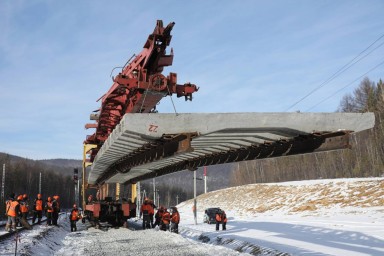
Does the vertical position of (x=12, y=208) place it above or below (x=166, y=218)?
above

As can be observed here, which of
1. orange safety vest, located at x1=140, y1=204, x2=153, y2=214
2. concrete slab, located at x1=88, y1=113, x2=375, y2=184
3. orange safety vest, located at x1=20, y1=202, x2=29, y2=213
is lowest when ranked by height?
orange safety vest, located at x1=140, y1=204, x2=153, y2=214

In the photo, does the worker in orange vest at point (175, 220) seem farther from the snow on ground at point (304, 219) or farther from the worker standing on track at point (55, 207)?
the worker standing on track at point (55, 207)

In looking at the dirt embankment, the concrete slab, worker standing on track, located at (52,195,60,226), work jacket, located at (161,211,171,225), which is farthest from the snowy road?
the dirt embankment

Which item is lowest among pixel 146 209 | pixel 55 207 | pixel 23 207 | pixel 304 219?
pixel 304 219

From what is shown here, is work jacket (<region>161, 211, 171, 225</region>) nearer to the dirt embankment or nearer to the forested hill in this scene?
the dirt embankment

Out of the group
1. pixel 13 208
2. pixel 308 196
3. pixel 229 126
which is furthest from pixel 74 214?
pixel 308 196

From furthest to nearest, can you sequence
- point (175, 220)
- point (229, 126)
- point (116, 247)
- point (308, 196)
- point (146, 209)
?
point (308, 196) < point (146, 209) < point (175, 220) < point (116, 247) < point (229, 126)

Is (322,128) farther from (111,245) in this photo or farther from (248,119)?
(111,245)

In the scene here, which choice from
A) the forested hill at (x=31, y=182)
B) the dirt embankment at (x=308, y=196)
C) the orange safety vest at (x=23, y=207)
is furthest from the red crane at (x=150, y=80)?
the forested hill at (x=31, y=182)

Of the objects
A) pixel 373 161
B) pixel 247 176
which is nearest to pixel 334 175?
pixel 373 161

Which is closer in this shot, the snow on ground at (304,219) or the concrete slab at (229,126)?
the concrete slab at (229,126)

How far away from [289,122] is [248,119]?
0.93 meters

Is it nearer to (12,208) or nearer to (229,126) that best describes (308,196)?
(12,208)

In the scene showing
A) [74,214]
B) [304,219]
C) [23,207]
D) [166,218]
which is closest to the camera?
[166,218]
